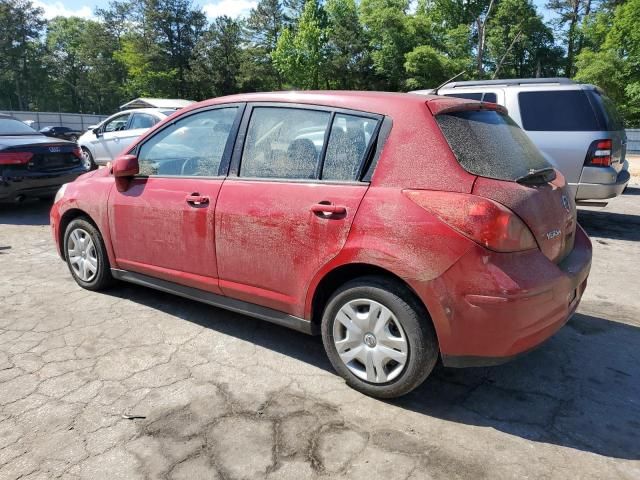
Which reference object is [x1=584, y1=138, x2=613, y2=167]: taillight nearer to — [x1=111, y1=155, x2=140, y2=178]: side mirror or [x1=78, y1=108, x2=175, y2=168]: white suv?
[x1=111, y1=155, x2=140, y2=178]: side mirror

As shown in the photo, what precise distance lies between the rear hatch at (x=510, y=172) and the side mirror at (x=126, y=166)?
2287 mm

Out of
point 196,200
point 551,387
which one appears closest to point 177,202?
point 196,200

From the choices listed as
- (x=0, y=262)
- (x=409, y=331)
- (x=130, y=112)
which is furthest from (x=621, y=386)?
(x=130, y=112)

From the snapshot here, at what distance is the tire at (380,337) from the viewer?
2.63 metres

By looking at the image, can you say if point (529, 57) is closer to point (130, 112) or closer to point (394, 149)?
point (130, 112)

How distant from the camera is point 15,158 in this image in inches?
293

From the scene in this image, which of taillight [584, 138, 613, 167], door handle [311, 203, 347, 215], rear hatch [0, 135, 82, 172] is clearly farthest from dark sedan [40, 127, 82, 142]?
door handle [311, 203, 347, 215]

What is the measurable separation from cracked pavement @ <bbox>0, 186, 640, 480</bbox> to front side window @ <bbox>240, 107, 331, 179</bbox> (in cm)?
126

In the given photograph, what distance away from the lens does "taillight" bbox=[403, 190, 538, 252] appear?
244cm

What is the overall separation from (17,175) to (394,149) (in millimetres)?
6814

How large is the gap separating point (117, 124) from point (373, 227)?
35.1 ft

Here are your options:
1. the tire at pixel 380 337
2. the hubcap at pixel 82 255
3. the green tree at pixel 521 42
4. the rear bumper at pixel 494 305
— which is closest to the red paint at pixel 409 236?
the rear bumper at pixel 494 305

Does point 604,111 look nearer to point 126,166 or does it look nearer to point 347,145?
point 347,145

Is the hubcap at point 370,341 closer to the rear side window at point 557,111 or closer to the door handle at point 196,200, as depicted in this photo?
the door handle at point 196,200
